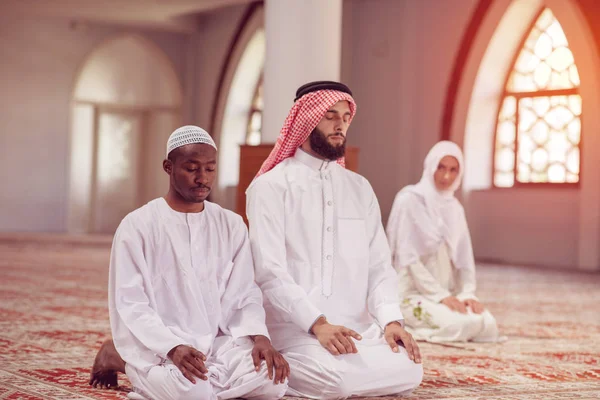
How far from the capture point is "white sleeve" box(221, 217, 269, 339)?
3016 mm

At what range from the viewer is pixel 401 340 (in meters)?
3.21

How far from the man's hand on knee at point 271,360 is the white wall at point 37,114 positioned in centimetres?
1359

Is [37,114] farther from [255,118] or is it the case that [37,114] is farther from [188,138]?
[188,138]

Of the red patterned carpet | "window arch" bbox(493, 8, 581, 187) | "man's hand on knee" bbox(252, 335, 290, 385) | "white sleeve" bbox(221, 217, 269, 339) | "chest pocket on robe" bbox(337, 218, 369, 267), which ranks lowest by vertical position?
the red patterned carpet

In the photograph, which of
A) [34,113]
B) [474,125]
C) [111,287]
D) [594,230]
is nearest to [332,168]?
[111,287]

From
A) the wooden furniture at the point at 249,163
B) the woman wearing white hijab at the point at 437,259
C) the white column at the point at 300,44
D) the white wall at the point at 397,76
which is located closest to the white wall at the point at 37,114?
the white wall at the point at 397,76

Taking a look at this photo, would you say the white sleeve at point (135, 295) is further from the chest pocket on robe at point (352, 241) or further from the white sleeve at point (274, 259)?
the chest pocket on robe at point (352, 241)

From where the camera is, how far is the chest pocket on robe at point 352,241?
11.2 feet

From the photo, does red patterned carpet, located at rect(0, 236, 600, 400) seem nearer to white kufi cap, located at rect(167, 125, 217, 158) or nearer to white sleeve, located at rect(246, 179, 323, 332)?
white sleeve, located at rect(246, 179, 323, 332)

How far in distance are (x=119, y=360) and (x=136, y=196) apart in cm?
1453

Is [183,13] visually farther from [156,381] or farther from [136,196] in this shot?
[156,381]

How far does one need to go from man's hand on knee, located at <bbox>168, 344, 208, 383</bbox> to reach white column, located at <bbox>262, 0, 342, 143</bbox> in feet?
15.3

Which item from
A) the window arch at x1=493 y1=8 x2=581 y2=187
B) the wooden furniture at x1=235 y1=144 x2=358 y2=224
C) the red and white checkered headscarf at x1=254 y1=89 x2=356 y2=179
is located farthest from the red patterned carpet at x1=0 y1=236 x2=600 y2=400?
the window arch at x1=493 y1=8 x2=581 y2=187

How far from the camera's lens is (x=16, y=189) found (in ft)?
51.8
